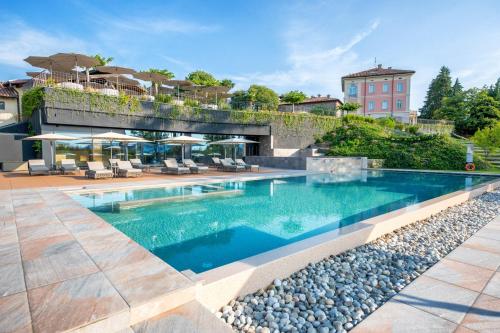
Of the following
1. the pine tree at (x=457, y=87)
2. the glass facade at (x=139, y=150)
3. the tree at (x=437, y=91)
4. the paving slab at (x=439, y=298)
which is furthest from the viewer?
the pine tree at (x=457, y=87)

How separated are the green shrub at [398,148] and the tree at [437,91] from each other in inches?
1130

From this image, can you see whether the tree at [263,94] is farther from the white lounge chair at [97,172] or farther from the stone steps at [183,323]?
the stone steps at [183,323]

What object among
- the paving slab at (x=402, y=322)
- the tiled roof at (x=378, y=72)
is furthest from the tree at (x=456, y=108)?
the paving slab at (x=402, y=322)

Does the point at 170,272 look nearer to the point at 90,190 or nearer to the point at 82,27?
the point at 90,190

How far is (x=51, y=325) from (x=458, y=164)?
73.7 feet

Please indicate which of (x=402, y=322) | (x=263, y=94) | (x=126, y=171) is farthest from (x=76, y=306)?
(x=263, y=94)

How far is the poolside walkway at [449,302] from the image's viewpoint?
228cm

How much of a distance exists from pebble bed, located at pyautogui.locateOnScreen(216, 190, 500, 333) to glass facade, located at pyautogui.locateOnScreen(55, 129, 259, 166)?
13145mm

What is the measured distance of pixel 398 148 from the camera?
68.8ft

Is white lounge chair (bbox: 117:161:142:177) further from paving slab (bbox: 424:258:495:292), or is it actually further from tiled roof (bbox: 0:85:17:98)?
tiled roof (bbox: 0:85:17:98)

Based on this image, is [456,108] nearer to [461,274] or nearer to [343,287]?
[461,274]

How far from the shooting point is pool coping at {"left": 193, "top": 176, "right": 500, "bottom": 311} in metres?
2.71

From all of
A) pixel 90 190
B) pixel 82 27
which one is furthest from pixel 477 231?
pixel 82 27

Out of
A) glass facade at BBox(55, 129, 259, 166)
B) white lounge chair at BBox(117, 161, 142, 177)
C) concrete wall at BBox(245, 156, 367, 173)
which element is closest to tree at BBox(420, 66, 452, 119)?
concrete wall at BBox(245, 156, 367, 173)
